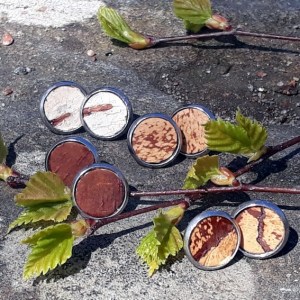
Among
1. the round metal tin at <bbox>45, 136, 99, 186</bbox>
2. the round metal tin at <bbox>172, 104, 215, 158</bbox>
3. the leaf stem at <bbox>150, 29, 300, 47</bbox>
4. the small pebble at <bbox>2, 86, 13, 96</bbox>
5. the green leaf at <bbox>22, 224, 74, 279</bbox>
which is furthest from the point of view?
the leaf stem at <bbox>150, 29, 300, 47</bbox>

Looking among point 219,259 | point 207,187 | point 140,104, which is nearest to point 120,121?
point 140,104

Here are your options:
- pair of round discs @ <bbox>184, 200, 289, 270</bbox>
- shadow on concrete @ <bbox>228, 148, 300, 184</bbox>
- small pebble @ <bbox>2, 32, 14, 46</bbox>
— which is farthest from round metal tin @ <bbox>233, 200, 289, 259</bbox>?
small pebble @ <bbox>2, 32, 14, 46</bbox>

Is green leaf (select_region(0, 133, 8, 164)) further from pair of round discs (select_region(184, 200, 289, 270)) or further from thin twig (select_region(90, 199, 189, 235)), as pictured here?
pair of round discs (select_region(184, 200, 289, 270))

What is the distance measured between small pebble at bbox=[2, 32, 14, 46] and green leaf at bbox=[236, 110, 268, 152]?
959mm

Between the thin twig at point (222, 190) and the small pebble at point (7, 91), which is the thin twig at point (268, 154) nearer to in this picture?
the thin twig at point (222, 190)

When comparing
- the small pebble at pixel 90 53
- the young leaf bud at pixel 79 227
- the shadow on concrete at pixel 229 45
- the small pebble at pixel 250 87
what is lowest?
the small pebble at pixel 90 53

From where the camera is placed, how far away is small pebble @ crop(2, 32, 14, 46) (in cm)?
255

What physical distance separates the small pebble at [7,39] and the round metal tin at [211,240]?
1.01m

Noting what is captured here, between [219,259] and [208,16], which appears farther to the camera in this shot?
[208,16]

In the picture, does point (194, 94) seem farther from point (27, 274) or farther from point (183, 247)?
point (27, 274)

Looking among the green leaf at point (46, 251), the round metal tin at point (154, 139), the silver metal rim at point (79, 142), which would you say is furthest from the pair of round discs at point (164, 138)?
the green leaf at point (46, 251)

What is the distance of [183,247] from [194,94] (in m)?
0.66

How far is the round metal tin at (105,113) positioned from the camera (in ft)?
7.19

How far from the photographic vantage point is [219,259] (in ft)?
6.22
